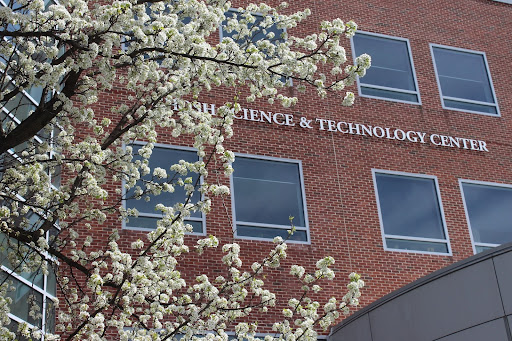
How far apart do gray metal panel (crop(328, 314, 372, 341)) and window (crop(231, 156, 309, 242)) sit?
2366mm

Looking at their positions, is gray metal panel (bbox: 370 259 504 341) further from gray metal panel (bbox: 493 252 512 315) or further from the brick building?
the brick building

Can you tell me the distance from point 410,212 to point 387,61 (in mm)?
4083

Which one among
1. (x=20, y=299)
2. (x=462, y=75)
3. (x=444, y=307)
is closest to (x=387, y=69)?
(x=462, y=75)

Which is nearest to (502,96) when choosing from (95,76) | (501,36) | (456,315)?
(501,36)

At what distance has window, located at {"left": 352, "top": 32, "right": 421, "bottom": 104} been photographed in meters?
19.5

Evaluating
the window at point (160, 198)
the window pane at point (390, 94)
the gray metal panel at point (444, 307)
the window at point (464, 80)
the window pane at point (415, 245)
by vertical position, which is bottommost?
the gray metal panel at point (444, 307)

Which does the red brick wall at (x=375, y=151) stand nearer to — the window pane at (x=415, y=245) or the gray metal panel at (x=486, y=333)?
the window pane at (x=415, y=245)

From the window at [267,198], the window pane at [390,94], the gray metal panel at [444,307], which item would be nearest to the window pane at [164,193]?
the window at [267,198]

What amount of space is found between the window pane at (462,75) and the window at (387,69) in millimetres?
862

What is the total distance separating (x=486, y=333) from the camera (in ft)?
38.1

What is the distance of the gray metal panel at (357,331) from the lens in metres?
14.1

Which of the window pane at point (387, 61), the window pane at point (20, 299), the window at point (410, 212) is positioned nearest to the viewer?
the window pane at point (20, 299)

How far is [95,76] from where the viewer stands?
33.3 feet

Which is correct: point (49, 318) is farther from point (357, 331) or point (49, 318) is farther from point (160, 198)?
point (357, 331)
